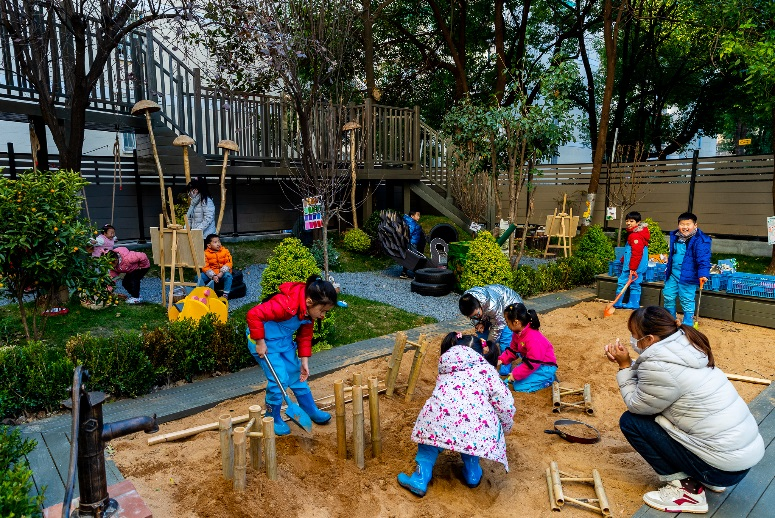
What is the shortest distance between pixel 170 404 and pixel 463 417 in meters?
2.88

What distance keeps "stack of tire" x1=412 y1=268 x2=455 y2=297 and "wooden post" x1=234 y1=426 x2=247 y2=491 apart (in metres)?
6.71

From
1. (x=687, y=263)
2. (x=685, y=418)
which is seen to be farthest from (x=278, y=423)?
(x=687, y=263)

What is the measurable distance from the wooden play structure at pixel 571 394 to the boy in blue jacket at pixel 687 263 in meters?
3.10

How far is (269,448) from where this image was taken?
11.5 feet

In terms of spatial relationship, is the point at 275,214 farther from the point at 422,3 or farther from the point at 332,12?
the point at 422,3

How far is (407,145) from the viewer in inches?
573

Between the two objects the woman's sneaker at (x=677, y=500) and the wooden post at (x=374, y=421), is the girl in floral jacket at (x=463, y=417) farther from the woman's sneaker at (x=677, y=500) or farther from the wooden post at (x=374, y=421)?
the woman's sneaker at (x=677, y=500)

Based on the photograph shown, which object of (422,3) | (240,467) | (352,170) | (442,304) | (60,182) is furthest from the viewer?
(422,3)

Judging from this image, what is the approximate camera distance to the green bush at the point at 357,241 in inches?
509

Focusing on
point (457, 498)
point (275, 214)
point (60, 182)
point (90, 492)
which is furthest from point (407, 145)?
point (90, 492)

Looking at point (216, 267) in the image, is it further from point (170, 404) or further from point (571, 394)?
point (571, 394)

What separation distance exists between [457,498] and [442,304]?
18.6 feet

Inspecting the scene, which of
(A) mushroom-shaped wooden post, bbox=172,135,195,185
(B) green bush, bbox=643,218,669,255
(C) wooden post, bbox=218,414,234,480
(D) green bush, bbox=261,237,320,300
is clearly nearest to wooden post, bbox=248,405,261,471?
(C) wooden post, bbox=218,414,234,480

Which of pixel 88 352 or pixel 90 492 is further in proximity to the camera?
pixel 88 352
